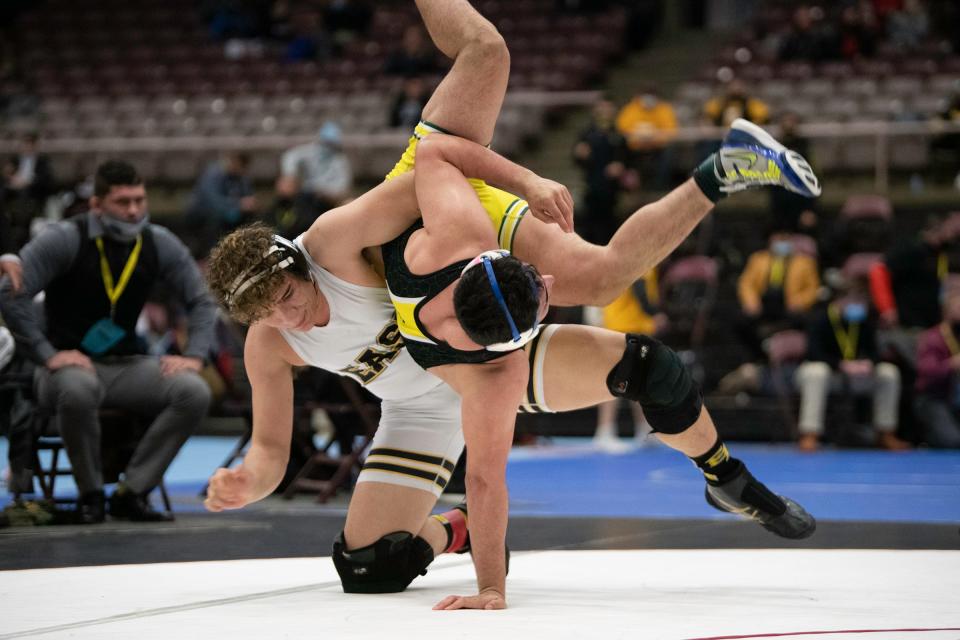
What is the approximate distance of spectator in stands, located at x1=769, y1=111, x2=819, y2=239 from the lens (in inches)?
410

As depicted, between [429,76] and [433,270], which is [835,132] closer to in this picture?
[429,76]

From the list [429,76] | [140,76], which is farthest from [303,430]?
[140,76]

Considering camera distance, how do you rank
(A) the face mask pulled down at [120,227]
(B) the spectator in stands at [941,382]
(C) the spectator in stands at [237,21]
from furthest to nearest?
(C) the spectator in stands at [237,21], (B) the spectator in stands at [941,382], (A) the face mask pulled down at [120,227]

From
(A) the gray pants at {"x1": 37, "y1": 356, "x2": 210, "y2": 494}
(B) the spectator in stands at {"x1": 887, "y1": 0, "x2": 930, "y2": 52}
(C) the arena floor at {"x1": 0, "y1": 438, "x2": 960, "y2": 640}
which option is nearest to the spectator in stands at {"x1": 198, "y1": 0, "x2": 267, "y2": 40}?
(B) the spectator in stands at {"x1": 887, "y1": 0, "x2": 930, "y2": 52}

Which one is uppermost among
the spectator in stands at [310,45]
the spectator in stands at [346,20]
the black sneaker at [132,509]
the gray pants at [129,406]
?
the gray pants at [129,406]

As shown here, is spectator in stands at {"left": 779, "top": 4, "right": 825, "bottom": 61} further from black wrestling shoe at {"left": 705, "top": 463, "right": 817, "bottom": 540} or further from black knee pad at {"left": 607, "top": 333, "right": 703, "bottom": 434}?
black knee pad at {"left": 607, "top": 333, "right": 703, "bottom": 434}

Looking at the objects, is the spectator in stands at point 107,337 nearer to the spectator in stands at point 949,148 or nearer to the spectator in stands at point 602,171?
the spectator in stands at point 602,171

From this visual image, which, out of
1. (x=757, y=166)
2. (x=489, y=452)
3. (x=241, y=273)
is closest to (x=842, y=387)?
(x=757, y=166)

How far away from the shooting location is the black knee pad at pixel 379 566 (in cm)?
343

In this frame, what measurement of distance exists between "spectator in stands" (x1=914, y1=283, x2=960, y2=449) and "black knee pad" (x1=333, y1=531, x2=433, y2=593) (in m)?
6.38

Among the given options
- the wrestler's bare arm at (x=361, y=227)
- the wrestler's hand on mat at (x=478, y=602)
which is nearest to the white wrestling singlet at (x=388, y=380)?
the wrestler's bare arm at (x=361, y=227)

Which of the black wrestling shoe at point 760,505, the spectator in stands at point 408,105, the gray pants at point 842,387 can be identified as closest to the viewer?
the black wrestling shoe at point 760,505

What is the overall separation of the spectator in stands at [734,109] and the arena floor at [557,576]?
499 cm

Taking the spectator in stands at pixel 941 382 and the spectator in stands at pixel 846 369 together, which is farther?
the spectator in stands at pixel 846 369
